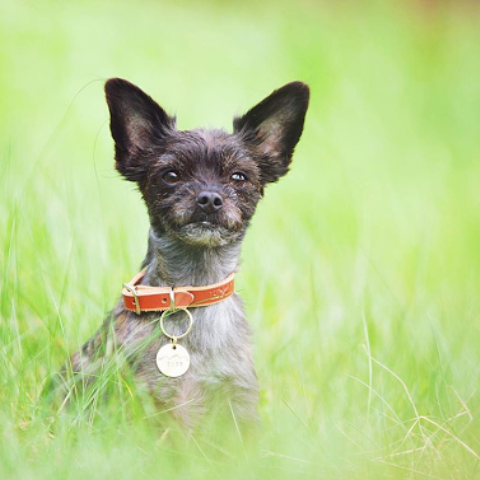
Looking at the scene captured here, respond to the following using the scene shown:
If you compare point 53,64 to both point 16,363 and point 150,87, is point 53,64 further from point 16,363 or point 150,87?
point 16,363

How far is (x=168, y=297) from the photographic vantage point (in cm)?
495

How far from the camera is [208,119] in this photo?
9445 millimetres

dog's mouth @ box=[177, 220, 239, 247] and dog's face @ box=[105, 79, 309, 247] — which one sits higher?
dog's face @ box=[105, 79, 309, 247]

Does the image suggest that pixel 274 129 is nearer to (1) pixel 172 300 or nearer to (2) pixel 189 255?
(2) pixel 189 255

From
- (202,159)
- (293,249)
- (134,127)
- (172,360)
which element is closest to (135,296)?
(172,360)

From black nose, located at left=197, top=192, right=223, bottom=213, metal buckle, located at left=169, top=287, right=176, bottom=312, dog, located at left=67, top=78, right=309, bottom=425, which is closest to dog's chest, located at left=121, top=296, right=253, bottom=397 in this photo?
dog, located at left=67, top=78, right=309, bottom=425

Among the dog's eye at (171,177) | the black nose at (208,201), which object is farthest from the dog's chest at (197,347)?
the dog's eye at (171,177)

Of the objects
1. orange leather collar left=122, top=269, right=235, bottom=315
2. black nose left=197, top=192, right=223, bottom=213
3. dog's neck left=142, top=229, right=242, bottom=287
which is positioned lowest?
orange leather collar left=122, top=269, right=235, bottom=315

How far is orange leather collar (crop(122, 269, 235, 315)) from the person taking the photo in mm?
4938

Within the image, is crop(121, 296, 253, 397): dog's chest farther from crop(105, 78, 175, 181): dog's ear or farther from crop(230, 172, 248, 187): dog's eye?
crop(105, 78, 175, 181): dog's ear

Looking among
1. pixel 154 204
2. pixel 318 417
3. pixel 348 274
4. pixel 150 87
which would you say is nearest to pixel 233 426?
pixel 318 417

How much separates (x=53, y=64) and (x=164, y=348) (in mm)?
5486

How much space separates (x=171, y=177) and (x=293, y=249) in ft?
8.82

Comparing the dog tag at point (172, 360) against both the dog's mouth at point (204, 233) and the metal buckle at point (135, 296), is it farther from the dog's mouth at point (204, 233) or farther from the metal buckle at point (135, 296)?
the dog's mouth at point (204, 233)
